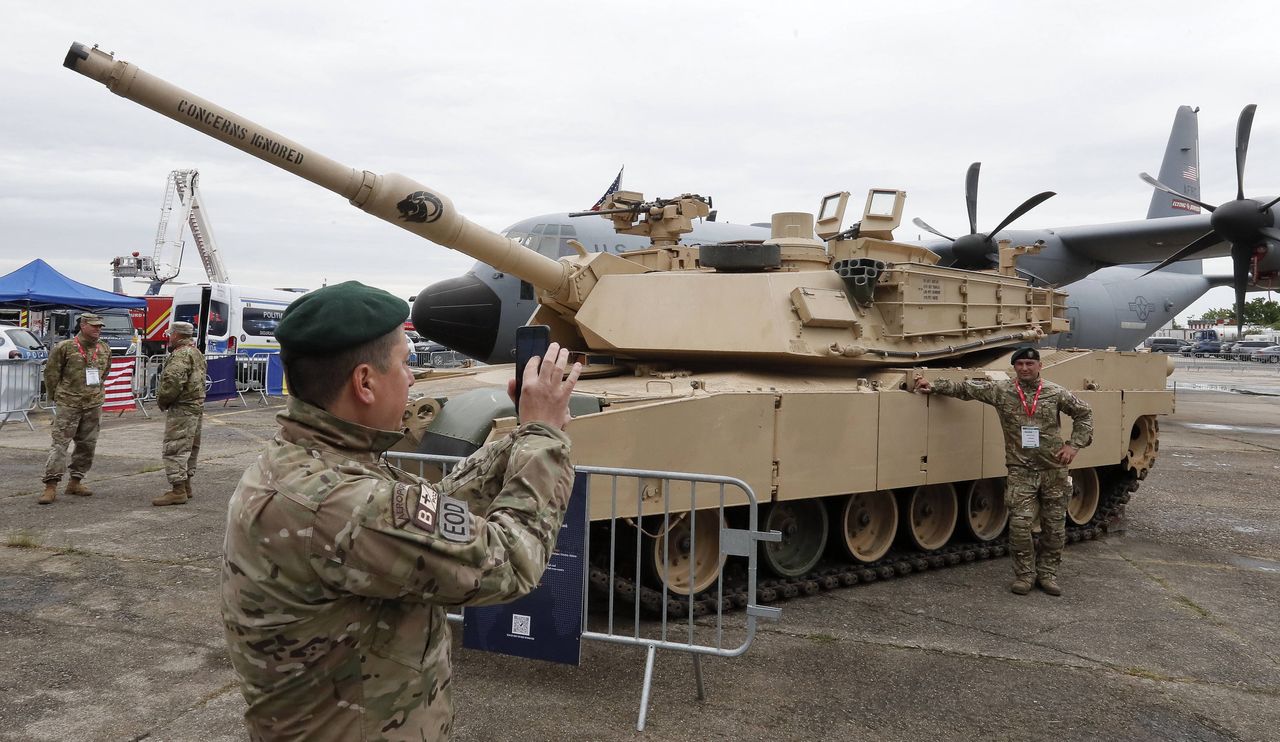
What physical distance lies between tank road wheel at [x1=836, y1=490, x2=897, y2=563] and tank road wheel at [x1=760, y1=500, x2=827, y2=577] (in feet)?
0.84

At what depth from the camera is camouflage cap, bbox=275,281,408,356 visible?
67.6 inches

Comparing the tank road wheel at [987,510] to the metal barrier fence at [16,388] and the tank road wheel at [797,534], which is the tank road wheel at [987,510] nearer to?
the tank road wheel at [797,534]

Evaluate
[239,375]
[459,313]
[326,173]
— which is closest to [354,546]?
[326,173]

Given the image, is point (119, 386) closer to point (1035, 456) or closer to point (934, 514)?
point (934, 514)

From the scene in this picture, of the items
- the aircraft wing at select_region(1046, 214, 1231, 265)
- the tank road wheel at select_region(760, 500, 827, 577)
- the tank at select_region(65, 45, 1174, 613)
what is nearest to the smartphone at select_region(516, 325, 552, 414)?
the tank at select_region(65, 45, 1174, 613)

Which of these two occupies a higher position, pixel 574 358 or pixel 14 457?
pixel 574 358

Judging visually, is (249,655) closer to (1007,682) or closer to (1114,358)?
(1007,682)

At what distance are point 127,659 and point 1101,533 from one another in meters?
8.06

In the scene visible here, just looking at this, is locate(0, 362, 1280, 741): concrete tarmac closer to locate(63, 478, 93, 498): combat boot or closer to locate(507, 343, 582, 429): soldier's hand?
locate(63, 478, 93, 498): combat boot

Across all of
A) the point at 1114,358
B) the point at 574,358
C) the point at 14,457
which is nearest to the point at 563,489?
the point at 574,358

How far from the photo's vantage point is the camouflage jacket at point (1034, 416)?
675 centimetres

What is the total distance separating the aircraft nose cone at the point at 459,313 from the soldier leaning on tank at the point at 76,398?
336 centimetres

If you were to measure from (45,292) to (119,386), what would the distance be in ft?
21.1

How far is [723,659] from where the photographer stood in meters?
5.18
